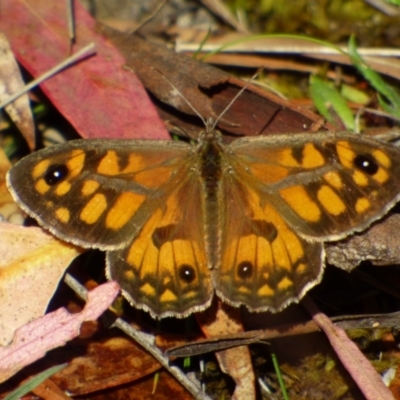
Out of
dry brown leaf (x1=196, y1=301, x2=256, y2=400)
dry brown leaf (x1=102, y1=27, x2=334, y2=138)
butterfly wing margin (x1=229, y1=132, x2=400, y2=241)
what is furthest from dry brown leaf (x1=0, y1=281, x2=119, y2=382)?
dry brown leaf (x1=102, y1=27, x2=334, y2=138)

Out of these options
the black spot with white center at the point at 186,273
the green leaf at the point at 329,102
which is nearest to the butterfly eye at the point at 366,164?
the black spot with white center at the point at 186,273

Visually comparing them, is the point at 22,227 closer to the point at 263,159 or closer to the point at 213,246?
the point at 213,246

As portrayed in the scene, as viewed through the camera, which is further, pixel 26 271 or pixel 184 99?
pixel 184 99

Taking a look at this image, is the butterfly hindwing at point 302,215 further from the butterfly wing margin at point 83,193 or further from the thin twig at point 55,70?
the thin twig at point 55,70

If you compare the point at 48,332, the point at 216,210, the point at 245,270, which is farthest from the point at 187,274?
the point at 48,332

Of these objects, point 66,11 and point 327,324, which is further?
point 66,11

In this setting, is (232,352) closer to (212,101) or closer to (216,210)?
(216,210)

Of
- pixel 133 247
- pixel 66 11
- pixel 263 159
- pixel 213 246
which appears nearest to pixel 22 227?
pixel 133 247
